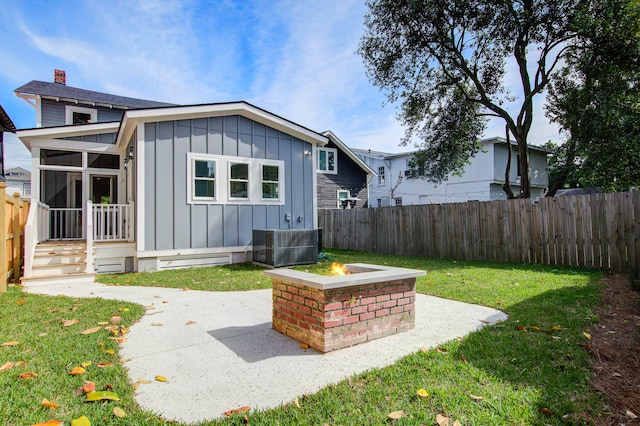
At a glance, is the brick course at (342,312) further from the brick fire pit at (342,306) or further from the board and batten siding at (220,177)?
the board and batten siding at (220,177)

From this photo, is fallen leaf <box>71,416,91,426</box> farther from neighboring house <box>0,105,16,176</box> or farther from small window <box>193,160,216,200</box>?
neighboring house <box>0,105,16,176</box>

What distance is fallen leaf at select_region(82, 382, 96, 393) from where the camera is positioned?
2340 mm

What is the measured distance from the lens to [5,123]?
15.5 m

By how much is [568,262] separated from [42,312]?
10172 millimetres

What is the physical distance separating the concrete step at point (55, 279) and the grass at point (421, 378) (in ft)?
7.21

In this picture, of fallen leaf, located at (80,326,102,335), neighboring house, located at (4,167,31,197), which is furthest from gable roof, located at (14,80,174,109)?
fallen leaf, located at (80,326,102,335)

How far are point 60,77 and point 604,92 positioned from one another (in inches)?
899

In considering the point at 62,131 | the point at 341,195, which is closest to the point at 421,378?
the point at 62,131

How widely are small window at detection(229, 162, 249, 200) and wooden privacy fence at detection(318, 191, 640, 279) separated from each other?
5.60 metres

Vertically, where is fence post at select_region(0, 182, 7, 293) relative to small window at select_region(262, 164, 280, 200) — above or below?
below

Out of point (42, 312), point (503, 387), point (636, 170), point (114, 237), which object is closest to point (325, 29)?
point (114, 237)

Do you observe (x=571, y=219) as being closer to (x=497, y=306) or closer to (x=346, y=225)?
(x=497, y=306)

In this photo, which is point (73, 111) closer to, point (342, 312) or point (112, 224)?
point (112, 224)

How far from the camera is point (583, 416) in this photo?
2.07 m
